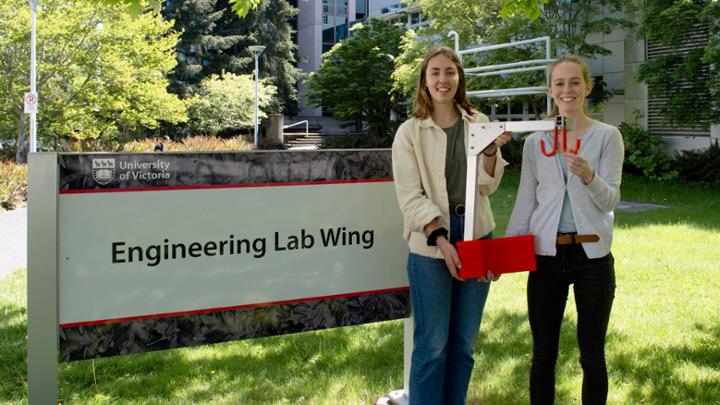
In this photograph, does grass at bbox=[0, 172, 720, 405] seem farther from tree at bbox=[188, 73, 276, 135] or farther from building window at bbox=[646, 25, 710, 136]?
tree at bbox=[188, 73, 276, 135]

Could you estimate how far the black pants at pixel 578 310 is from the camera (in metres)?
3.03

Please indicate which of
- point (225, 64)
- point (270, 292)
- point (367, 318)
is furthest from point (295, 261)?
point (225, 64)

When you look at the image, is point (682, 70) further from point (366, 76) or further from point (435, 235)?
point (366, 76)

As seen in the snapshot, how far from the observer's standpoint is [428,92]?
3.12 m

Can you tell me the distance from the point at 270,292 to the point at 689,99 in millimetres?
16437

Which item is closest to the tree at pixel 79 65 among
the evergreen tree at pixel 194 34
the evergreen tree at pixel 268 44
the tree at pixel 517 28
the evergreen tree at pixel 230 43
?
the tree at pixel 517 28

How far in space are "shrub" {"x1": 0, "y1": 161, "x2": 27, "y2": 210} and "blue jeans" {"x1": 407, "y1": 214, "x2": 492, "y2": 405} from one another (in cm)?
1424

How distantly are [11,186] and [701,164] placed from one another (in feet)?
54.5

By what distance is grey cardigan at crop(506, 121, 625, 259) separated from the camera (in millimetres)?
2980

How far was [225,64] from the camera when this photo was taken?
49.4 meters

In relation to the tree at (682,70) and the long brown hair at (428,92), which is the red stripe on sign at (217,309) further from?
the tree at (682,70)

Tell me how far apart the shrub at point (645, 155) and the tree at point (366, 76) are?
17.3 metres

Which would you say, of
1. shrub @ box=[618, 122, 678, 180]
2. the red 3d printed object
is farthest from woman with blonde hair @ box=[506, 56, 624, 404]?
shrub @ box=[618, 122, 678, 180]

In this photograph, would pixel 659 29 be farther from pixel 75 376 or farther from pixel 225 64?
pixel 225 64
